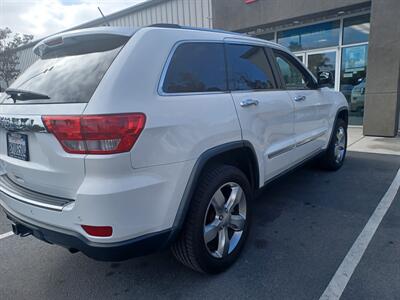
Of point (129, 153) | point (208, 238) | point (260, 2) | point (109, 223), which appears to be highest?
point (260, 2)

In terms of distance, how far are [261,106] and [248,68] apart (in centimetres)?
40

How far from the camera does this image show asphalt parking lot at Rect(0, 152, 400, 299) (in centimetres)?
239

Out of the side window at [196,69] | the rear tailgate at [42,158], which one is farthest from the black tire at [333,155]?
the rear tailgate at [42,158]

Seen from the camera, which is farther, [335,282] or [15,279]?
[15,279]

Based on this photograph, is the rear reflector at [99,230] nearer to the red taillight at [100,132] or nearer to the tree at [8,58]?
the red taillight at [100,132]

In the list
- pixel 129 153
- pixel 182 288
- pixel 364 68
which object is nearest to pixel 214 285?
pixel 182 288

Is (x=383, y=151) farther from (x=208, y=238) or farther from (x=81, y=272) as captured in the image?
(x=81, y=272)

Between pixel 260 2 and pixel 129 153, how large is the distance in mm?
9405

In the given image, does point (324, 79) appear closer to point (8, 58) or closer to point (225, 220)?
point (225, 220)

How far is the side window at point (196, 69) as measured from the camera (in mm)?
2213

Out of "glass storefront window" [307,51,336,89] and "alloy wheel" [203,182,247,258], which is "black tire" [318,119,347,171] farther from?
"glass storefront window" [307,51,336,89]

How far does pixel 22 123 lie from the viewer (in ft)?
7.04

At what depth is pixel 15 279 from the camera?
8.66ft

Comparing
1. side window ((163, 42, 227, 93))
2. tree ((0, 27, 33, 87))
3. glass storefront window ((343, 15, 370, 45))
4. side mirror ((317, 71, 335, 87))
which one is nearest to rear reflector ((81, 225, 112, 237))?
side window ((163, 42, 227, 93))
